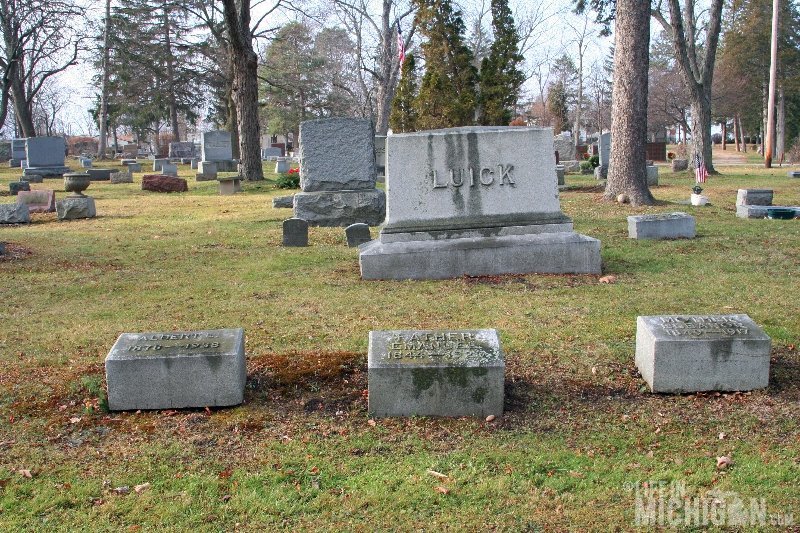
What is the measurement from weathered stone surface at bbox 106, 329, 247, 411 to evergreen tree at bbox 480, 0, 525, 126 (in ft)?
81.2

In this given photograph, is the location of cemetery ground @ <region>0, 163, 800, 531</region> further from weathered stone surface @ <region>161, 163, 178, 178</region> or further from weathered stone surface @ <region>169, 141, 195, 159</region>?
weathered stone surface @ <region>169, 141, 195, 159</region>

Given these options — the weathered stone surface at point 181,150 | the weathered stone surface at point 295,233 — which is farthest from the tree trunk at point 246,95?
the weathered stone surface at point 181,150

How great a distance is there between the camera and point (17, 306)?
7.32 meters

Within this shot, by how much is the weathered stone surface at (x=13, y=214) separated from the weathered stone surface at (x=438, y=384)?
38.8ft

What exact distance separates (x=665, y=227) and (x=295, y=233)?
16.8ft

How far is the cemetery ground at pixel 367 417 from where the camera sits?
3525 mm

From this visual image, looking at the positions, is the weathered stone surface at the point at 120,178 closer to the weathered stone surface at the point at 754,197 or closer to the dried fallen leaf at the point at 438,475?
the weathered stone surface at the point at 754,197

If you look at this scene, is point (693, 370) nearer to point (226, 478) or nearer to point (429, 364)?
point (429, 364)

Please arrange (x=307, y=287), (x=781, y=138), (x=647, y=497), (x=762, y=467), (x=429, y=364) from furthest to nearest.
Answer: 1. (x=781, y=138)
2. (x=307, y=287)
3. (x=429, y=364)
4. (x=762, y=467)
5. (x=647, y=497)

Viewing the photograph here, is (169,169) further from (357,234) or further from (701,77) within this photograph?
(357,234)

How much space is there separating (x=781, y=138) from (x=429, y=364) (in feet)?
148

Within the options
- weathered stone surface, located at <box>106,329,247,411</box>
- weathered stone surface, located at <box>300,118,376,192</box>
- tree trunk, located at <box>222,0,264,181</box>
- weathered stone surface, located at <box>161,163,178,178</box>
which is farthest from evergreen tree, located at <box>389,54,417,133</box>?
weathered stone surface, located at <box>106,329,247,411</box>

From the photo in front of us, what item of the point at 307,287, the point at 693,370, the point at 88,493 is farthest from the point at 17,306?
the point at 693,370

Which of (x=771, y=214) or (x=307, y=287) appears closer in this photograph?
(x=307, y=287)
